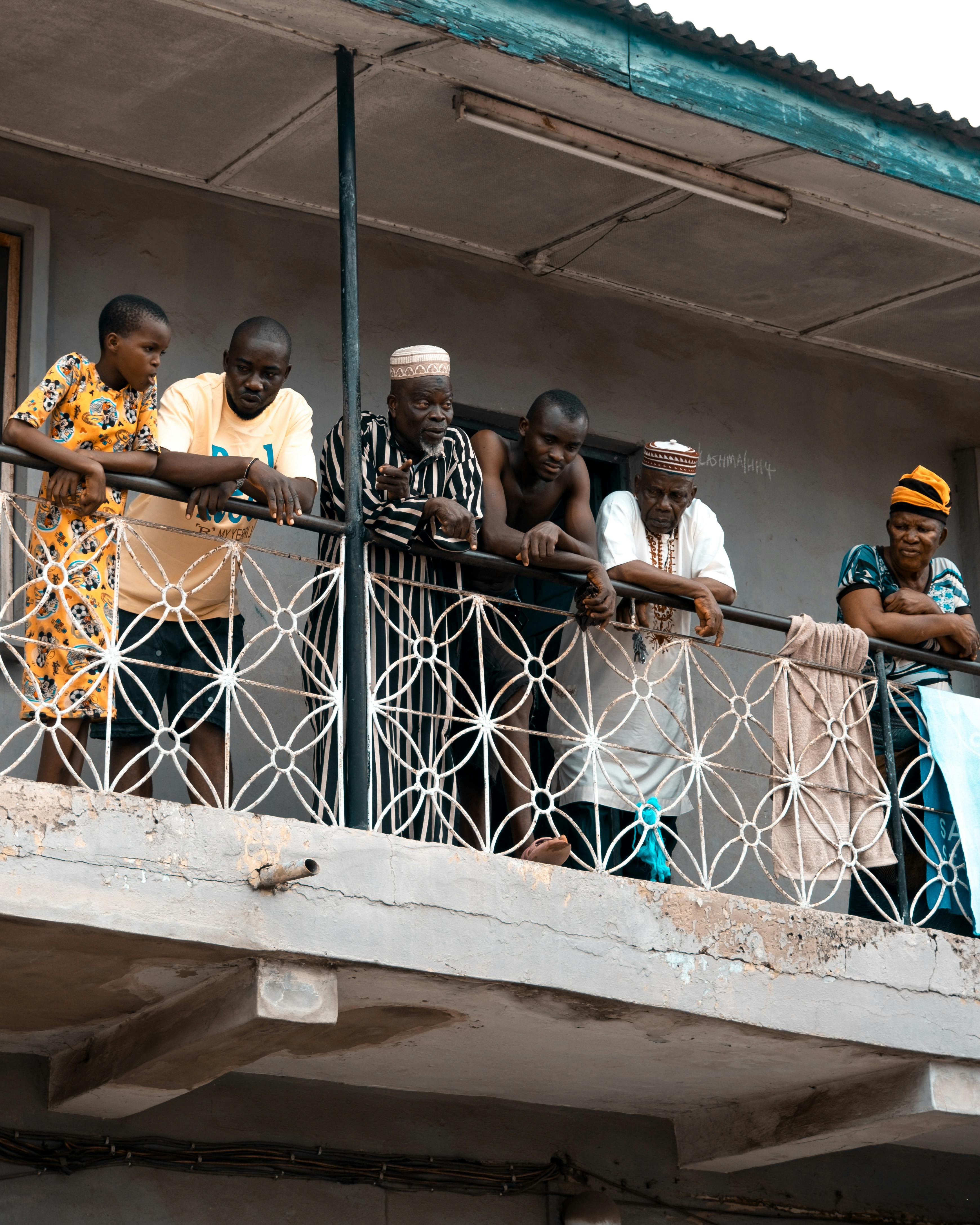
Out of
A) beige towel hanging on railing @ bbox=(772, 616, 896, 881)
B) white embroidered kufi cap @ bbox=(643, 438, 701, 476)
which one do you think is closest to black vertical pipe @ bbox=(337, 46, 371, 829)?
white embroidered kufi cap @ bbox=(643, 438, 701, 476)

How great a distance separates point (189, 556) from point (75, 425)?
0.64 meters

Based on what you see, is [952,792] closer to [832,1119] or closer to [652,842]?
[652,842]

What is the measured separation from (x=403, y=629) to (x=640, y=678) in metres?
1.02

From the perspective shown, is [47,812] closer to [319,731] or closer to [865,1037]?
[319,731]

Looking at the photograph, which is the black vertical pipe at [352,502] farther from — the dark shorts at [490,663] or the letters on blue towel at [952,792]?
the letters on blue towel at [952,792]

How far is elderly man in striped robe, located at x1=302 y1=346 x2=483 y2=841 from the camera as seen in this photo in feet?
19.7

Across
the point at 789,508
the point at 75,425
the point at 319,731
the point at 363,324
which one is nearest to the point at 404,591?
the point at 319,731

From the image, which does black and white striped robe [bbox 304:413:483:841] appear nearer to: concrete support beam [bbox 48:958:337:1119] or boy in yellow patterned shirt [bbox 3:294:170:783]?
concrete support beam [bbox 48:958:337:1119]

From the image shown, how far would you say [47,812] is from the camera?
5109 millimetres

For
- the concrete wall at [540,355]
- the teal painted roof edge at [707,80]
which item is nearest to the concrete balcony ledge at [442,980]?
the concrete wall at [540,355]

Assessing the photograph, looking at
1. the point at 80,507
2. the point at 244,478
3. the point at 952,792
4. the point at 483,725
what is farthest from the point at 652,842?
the point at 80,507

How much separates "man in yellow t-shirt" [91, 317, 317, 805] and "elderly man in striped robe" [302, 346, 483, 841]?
0.25m

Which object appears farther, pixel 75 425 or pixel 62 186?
pixel 62 186

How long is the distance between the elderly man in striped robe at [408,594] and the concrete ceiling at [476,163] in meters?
1.24
